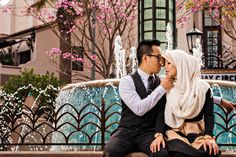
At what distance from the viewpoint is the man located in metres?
4.41

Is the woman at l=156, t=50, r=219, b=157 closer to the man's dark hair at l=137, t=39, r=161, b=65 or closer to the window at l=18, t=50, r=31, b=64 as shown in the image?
the man's dark hair at l=137, t=39, r=161, b=65

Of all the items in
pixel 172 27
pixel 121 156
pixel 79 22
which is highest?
pixel 79 22

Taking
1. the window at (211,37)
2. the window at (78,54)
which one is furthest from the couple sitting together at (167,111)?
the window at (211,37)

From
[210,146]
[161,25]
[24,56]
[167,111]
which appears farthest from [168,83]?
[24,56]

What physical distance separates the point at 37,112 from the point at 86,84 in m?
1.59

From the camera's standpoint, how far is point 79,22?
2316 centimetres

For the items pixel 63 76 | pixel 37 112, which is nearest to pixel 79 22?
pixel 63 76

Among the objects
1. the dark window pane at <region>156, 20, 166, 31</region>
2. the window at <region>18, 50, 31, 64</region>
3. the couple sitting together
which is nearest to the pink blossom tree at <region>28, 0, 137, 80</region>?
the window at <region>18, 50, 31, 64</region>

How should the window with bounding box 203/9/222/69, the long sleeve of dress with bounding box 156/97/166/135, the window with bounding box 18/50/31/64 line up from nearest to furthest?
the long sleeve of dress with bounding box 156/97/166/135 < the window with bounding box 203/9/222/69 < the window with bounding box 18/50/31/64

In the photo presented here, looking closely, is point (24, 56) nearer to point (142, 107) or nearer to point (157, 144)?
point (142, 107)

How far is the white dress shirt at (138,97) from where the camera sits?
14.5ft

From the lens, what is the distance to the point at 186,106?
4238 millimetres

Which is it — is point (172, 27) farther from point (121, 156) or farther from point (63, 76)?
point (63, 76)

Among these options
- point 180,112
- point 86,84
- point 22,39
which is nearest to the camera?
point 180,112
